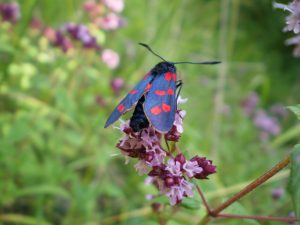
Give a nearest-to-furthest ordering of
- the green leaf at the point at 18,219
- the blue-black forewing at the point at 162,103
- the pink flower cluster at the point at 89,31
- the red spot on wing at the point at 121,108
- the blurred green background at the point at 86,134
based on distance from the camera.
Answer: the blue-black forewing at the point at 162,103 → the red spot on wing at the point at 121,108 → the green leaf at the point at 18,219 → the blurred green background at the point at 86,134 → the pink flower cluster at the point at 89,31

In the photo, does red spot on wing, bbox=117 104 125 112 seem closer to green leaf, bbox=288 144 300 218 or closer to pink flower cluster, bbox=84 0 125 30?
green leaf, bbox=288 144 300 218

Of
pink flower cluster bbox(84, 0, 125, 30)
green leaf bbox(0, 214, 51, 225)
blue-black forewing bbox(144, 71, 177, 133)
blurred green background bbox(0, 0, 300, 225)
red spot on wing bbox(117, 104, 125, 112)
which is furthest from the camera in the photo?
pink flower cluster bbox(84, 0, 125, 30)

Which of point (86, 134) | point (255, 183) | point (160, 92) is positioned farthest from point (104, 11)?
point (255, 183)

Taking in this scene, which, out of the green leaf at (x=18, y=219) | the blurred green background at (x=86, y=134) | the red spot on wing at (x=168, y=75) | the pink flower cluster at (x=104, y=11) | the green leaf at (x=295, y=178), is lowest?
the green leaf at (x=295, y=178)

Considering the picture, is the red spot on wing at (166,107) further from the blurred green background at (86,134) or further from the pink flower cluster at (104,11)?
the pink flower cluster at (104,11)

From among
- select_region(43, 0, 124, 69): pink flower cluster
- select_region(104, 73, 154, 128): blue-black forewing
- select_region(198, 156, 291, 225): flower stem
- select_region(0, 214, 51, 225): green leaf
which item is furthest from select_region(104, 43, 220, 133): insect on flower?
select_region(43, 0, 124, 69): pink flower cluster

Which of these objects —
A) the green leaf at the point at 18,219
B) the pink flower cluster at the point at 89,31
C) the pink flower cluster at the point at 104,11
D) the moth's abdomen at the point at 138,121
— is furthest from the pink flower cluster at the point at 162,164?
the pink flower cluster at the point at 104,11

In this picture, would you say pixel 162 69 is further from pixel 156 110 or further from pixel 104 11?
pixel 104 11
